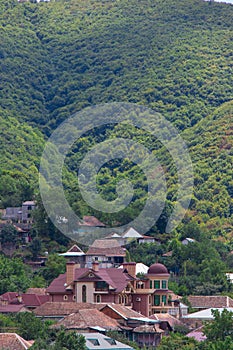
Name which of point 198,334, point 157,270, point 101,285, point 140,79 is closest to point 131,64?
point 140,79

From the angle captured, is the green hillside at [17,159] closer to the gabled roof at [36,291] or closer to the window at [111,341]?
the gabled roof at [36,291]

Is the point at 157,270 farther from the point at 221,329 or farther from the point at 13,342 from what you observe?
the point at 13,342

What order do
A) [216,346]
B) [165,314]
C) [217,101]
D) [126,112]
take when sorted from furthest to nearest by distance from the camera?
[217,101], [126,112], [165,314], [216,346]

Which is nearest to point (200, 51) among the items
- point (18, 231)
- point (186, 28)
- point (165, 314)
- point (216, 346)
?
point (186, 28)

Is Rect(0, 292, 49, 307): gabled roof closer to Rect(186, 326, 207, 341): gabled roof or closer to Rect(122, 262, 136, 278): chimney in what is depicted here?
Rect(122, 262, 136, 278): chimney

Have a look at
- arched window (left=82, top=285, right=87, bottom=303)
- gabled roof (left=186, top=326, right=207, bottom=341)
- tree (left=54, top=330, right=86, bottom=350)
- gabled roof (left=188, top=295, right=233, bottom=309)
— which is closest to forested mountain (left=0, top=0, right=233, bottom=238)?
gabled roof (left=188, top=295, right=233, bottom=309)

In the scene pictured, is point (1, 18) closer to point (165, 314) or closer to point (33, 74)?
point (33, 74)
